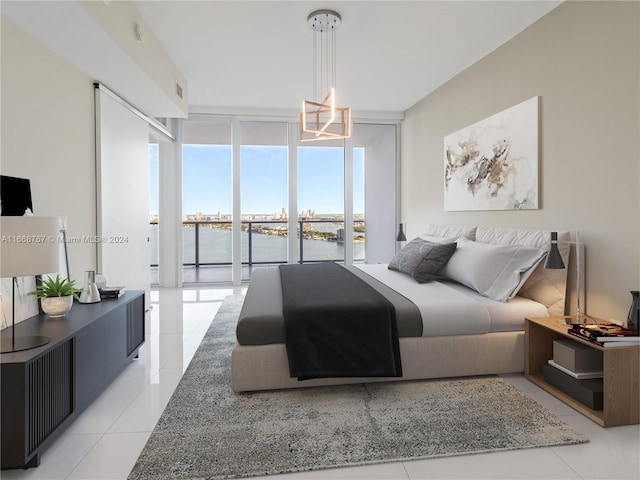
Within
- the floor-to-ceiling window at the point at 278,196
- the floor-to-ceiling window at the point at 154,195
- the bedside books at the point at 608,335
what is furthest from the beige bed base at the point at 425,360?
the floor-to-ceiling window at the point at 154,195

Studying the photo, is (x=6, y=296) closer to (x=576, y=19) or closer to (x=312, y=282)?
(x=312, y=282)

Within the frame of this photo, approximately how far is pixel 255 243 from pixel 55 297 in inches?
167

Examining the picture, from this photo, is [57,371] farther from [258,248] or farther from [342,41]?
[258,248]

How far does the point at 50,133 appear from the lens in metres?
2.74

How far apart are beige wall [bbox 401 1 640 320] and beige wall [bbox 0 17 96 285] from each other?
376 centimetres

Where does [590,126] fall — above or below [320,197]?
above

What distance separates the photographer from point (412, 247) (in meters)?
3.85

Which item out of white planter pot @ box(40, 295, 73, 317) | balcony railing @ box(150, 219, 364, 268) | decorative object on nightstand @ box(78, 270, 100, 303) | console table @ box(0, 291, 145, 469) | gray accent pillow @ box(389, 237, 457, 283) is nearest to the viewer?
console table @ box(0, 291, 145, 469)

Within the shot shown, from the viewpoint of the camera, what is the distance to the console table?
161 cm

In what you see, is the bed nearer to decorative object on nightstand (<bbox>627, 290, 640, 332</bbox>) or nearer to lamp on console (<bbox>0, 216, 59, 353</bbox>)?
decorative object on nightstand (<bbox>627, 290, 640, 332</bbox>)

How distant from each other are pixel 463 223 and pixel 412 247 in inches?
37.2

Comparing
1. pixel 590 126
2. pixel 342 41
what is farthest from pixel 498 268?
pixel 342 41

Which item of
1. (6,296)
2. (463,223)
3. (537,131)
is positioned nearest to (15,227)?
(6,296)

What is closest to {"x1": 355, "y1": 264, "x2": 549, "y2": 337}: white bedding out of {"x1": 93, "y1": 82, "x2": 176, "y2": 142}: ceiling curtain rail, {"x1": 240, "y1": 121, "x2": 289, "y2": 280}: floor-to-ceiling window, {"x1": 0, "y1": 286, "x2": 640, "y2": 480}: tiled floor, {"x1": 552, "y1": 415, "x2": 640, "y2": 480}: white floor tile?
{"x1": 0, "y1": 286, "x2": 640, "y2": 480}: tiled floor
